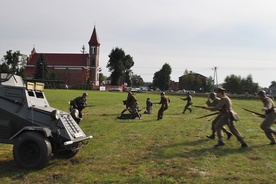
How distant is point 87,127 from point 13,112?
26.0 feet

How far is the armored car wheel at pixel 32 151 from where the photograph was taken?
340 inches

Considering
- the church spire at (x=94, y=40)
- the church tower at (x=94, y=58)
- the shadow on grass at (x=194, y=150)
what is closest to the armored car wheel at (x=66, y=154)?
the shadow on grass at (x=194, y=150)

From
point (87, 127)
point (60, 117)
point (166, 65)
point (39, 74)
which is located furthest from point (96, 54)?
point (60, 117)

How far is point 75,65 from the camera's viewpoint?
397 feet

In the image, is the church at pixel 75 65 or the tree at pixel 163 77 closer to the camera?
the church at pixel 75 65

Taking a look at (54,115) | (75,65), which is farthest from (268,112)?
(75,65)

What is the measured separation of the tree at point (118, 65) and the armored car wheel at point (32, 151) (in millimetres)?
101145

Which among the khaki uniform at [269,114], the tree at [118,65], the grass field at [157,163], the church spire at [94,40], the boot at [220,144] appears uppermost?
the church spire at [94,40]

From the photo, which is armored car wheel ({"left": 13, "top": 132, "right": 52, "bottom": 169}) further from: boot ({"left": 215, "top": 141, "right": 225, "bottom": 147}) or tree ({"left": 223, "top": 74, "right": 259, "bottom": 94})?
tree ({"left": 223, "top": 74, "right": 259, "bottom": 94})

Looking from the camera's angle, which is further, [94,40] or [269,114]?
[94,40]

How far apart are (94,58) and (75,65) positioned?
23.4 feet

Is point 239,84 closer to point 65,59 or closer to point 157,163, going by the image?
point 65,59

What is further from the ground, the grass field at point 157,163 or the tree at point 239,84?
the tree at point 239,84

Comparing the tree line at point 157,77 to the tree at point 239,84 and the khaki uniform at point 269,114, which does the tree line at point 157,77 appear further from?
the khaki uniform at point 269,114
